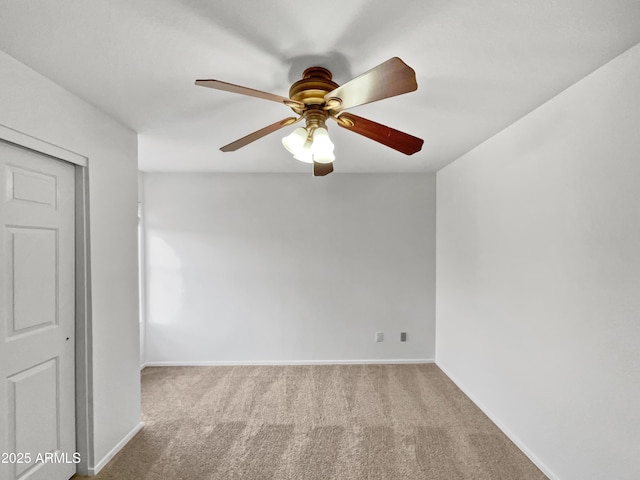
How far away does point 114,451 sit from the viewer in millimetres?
2531

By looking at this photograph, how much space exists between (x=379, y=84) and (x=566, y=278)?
1623mm

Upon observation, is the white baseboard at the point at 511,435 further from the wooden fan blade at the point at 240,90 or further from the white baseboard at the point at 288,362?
the wooden fan blade at the point at 240,90

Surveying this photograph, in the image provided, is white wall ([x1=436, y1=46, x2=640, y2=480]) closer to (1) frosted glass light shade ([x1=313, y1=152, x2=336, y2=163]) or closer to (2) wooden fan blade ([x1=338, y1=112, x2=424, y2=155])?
(2) wooden fan blade ([x1=338, y1=112, x2=424, y2=155])

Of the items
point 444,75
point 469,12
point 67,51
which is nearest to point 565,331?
point 444,75

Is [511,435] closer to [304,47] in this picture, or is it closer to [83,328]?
[304,47]

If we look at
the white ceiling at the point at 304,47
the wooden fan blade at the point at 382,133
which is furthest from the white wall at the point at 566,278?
the wooden fan blade at the point at 382,133

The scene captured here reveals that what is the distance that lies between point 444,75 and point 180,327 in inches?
154

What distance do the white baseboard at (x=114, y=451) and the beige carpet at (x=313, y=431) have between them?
0.12ft

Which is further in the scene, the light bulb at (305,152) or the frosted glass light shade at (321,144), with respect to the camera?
the light bulb at (305,152)

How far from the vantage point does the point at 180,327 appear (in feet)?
14.4

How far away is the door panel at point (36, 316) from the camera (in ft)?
5.91

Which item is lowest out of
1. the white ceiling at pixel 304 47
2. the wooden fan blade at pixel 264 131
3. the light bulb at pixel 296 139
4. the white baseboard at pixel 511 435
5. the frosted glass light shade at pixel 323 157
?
the white baseboard at pixel 511 435

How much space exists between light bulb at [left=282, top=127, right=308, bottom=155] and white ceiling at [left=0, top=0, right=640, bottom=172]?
0.31 m

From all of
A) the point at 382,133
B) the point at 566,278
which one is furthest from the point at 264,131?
the point at 566,278
